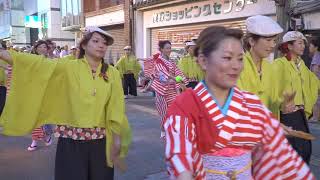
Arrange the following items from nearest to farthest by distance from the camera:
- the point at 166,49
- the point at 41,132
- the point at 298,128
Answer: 1. the point at 298,128
2. the point at 41,132
3. the point at 166,49

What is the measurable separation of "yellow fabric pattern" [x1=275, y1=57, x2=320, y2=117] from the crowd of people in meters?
0.01


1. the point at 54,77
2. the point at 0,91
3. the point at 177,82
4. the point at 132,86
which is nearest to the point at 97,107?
the point at 54,77

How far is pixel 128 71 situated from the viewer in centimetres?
1619

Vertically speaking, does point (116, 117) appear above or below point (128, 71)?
above

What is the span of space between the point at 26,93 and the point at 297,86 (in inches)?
105

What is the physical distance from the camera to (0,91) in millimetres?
8383

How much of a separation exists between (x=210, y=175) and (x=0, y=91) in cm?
688

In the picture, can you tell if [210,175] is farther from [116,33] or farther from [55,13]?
[55,13]

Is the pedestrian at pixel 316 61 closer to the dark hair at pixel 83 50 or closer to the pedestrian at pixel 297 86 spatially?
the pedestrian at pixel 297 86

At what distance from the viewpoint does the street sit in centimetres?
584

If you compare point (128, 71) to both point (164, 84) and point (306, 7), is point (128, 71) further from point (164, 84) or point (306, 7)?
point (164, 84)

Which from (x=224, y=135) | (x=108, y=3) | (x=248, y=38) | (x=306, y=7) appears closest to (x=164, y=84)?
(x=306, y=7)

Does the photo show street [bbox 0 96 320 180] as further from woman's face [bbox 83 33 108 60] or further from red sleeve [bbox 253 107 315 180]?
red sleeve [bbox 253 107 315 180]

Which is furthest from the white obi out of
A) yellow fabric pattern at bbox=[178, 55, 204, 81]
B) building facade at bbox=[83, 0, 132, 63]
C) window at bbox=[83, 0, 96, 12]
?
window at bbox=[83, 0, 96, 12]
